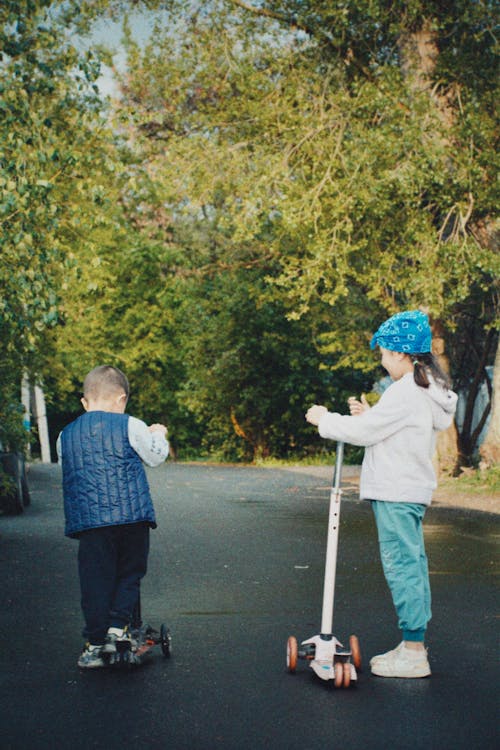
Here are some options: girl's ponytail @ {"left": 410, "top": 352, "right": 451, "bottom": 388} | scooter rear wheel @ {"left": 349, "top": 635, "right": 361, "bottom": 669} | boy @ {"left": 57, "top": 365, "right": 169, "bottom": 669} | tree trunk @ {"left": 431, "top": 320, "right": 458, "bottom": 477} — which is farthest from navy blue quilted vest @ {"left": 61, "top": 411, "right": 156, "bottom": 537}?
tree trunk @ {"left": 431, "top": 320, "right": 458, "bottom": 477}

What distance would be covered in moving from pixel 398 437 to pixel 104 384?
1557 millimetres

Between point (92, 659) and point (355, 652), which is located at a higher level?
point (355, 652)

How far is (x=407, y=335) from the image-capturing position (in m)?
5.67

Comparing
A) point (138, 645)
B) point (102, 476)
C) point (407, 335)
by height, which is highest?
point (407, 335)

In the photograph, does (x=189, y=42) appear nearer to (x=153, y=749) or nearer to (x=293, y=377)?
(x=293, y=377)

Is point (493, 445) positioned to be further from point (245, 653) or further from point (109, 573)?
point (109, 573)

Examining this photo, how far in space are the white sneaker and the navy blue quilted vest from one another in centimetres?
135

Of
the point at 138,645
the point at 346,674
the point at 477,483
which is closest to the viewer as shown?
the point at 346,674

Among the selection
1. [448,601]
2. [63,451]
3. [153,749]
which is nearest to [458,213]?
[448,601]

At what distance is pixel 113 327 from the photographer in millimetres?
43719

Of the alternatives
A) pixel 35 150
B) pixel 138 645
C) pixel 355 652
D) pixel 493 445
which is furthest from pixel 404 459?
pixel 493 445

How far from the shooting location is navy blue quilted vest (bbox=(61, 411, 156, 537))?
5645 millimetres

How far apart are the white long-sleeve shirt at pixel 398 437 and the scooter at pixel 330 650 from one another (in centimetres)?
15

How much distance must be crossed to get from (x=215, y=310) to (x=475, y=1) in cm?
1661
